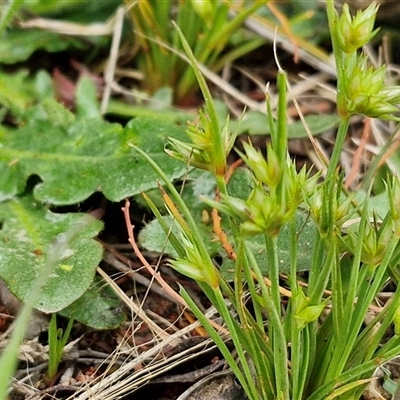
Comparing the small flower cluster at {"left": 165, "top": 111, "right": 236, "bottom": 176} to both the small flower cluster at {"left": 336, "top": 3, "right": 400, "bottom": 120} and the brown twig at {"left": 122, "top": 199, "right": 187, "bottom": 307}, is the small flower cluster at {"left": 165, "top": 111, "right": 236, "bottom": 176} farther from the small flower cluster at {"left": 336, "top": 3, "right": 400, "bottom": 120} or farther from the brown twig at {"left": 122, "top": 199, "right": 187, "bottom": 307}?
the brown twig at {"left": 122, "top": 199, "right": 187, "bottom": 307}

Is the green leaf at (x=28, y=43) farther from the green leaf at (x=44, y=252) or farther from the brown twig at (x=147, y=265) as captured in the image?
the brown twig at (x=147, y=265)

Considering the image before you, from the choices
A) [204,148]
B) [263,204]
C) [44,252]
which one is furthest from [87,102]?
[263,204]

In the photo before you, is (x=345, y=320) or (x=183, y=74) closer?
(x=345, y=320)

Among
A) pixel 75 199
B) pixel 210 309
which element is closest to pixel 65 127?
pixel 75 199

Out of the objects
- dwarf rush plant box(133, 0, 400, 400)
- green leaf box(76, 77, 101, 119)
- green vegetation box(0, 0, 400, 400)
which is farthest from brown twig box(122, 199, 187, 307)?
green leaf box(76, 77, 101, 119)

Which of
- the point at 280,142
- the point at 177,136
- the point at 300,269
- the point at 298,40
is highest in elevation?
the point at 280,142

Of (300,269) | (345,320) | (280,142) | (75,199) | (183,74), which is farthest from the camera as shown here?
(183,74)

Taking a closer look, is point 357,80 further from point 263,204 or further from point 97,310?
point 97,310

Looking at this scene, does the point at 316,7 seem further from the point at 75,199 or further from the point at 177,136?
the point at 75,199
